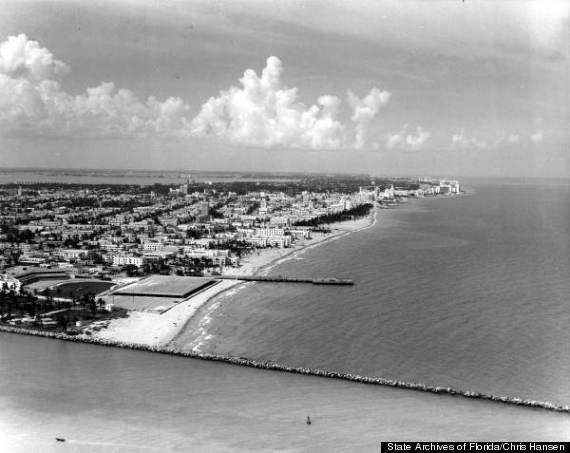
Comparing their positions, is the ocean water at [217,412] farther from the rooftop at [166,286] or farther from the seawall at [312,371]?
the rooftop at [166,286]

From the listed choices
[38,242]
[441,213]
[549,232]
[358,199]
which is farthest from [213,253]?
[358,199]

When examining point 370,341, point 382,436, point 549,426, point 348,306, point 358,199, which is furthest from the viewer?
point 358,199

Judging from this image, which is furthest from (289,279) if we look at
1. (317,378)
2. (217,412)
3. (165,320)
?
(217,412)

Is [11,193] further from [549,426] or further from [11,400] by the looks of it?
[549,426]

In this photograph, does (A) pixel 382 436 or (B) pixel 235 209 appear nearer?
(A) pixel 382 436

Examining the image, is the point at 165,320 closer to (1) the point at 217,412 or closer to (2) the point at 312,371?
(2) the point at 312,371

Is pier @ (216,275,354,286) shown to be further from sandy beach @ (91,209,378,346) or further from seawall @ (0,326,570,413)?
seawall @ (0,326,570,413)
